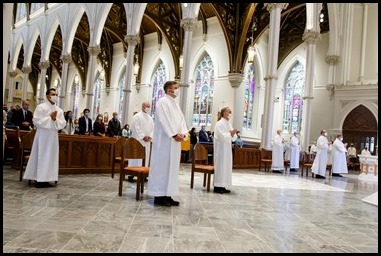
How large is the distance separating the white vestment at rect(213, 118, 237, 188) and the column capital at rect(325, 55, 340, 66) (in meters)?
14.2

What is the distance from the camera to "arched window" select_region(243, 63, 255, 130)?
20.9 meters

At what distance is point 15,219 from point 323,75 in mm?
18945

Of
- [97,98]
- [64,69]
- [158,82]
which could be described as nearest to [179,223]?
[64,69]

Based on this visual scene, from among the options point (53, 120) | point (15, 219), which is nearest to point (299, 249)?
point (15, 219)

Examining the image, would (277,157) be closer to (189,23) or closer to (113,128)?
(113,128)

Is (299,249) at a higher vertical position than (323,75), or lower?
lower

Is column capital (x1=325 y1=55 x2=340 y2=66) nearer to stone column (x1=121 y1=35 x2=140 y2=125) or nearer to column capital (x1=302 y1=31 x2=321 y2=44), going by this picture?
column capital (x1=302 y1=31 x2=321 y2=44)

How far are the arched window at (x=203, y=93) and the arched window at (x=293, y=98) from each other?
4.93 meters

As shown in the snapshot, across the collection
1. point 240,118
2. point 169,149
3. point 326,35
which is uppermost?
point 326,35

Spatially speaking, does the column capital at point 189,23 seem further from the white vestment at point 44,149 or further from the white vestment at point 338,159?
the white vestment at point 44,149

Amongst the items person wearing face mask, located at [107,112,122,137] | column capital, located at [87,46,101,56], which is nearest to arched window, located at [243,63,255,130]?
column capital, located at [87,46,101,56]

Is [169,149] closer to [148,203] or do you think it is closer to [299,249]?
[148,203]

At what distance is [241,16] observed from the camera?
18.9m

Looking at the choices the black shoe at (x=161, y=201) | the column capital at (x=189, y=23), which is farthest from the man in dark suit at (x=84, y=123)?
the column capital at (x=189, y=23)
